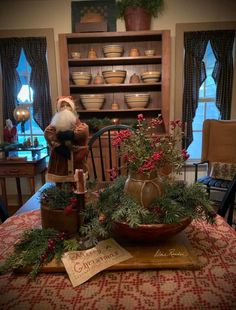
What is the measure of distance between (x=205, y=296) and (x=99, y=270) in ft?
0.93

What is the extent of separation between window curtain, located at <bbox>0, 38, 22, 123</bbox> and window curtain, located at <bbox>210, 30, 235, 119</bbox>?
7.58 feet

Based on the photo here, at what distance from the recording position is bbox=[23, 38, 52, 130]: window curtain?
9.91 feet

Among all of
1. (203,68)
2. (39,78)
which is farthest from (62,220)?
(203,68)

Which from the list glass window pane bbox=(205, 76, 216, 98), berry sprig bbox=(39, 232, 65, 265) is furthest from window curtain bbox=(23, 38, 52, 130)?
berry sprig bbox=(39, 232, 65, 265)

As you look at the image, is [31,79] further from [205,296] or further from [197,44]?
[205,296]

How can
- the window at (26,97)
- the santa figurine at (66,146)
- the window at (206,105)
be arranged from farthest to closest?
the window at (26,97) < the window at (206,105) < the santa figurine at (66,146)

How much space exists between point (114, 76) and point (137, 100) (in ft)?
1.22

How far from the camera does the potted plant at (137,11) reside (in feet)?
9.00

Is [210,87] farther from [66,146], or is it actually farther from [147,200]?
[147,200]

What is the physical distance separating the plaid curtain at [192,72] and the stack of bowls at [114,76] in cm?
76

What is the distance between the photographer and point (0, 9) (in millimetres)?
3041

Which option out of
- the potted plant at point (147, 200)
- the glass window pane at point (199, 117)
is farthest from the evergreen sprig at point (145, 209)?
the glass window pane at point (199, 117)

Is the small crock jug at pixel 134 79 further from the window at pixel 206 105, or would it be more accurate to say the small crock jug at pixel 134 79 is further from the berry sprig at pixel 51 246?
the berry sprig at pixel 51 246

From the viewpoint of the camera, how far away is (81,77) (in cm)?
288
